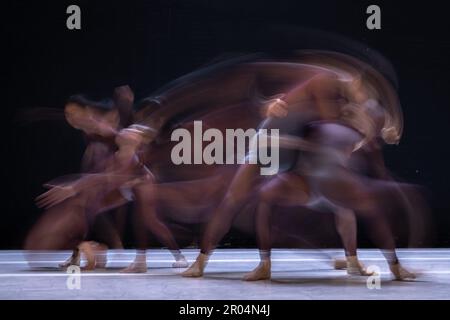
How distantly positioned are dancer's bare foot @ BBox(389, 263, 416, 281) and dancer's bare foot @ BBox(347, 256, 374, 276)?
24cm

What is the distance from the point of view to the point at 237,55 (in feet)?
18.1

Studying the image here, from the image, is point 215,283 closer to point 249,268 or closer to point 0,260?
point 249,268

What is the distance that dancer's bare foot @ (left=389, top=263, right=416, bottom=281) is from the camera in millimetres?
3589

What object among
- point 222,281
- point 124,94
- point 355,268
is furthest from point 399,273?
point 124,94

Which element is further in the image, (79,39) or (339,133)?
(79,39)

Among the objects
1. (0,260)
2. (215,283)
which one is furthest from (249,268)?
(0,260)

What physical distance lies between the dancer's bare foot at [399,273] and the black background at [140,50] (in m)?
2.19

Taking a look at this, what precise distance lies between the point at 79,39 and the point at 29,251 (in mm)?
1992

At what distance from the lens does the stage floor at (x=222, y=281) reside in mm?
2969

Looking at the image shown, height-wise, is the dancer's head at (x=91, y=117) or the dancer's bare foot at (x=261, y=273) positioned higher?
the dancer's head at (x=91, y=117)

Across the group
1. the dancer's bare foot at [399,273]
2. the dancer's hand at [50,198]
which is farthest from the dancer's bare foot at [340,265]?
the dancer's hand at [50,198]

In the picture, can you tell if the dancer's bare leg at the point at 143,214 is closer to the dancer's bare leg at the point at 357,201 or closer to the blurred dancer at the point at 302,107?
the blurred dancer at the point at 302,107

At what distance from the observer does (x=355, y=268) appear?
3.84 m

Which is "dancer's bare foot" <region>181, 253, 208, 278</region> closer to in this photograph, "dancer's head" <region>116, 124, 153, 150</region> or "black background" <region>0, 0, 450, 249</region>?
"dancer's head" <region>116, 124, 153, 150</region>
